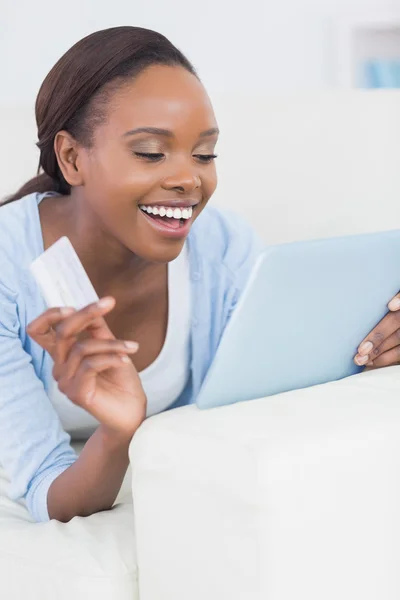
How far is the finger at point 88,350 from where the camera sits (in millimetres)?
990

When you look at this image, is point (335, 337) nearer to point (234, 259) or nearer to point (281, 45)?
point (234, 259)

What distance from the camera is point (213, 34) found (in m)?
3.83

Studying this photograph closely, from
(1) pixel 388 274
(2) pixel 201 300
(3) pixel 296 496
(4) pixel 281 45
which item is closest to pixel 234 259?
(2) pixel 201 300

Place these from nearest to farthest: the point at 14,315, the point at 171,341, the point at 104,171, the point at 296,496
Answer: the point at 296,496
the point at 104,171
the point at 14,315
the point at 171,341

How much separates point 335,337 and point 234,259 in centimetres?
51

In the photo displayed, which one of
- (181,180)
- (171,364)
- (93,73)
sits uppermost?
(93,73)

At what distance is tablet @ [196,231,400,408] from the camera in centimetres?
98

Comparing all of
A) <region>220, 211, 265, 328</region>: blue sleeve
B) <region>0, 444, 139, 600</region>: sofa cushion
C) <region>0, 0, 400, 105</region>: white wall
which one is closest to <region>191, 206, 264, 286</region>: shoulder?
<region>220, 211, 265, 328</region>: blue sleeve

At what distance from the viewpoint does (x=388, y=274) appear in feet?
3.67

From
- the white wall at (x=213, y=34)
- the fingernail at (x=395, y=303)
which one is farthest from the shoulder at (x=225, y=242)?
the white wall at (x=213, y=34)

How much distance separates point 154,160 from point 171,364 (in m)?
0.40

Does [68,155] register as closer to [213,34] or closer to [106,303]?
[106,303]

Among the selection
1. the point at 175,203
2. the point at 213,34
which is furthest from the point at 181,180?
the point at 213,34

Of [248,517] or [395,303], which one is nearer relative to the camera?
[248,517]
